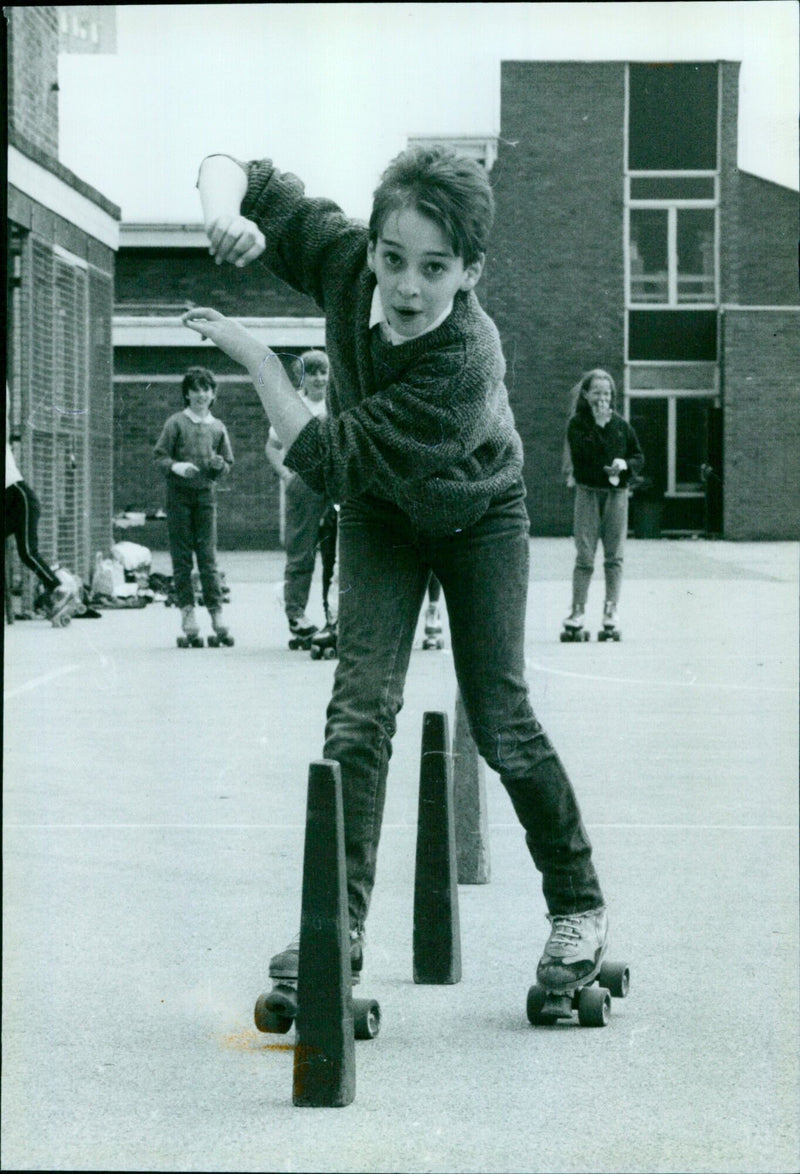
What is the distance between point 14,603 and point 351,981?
38.2 feet

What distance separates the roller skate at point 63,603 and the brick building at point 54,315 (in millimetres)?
310

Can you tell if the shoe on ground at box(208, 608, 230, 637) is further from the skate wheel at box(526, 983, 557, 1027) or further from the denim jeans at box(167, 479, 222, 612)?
Result: the skate wheel at box(526, 983, 557, 1027)

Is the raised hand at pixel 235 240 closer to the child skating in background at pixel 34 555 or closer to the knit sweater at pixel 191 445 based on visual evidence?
the child skating in background at pixel 34 555

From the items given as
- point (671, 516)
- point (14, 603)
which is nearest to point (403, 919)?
point (14, 603)

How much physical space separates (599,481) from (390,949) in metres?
8.55

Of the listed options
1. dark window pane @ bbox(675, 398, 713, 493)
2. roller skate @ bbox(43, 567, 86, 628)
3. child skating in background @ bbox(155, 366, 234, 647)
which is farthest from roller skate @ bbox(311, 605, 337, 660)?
dark window pane @ bbox(675, 398, 713, 493)

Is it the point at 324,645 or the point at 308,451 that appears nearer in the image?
the point at 308,451

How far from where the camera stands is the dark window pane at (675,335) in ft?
111

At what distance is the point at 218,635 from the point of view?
12945 mm

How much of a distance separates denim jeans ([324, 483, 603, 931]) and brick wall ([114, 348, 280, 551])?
56.6ft

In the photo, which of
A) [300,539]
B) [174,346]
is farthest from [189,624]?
[174,346]

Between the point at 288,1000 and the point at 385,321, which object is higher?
the point at 385,321

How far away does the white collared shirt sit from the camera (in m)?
3.87

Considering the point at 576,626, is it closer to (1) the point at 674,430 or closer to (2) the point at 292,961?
(2) the point at 292,961
